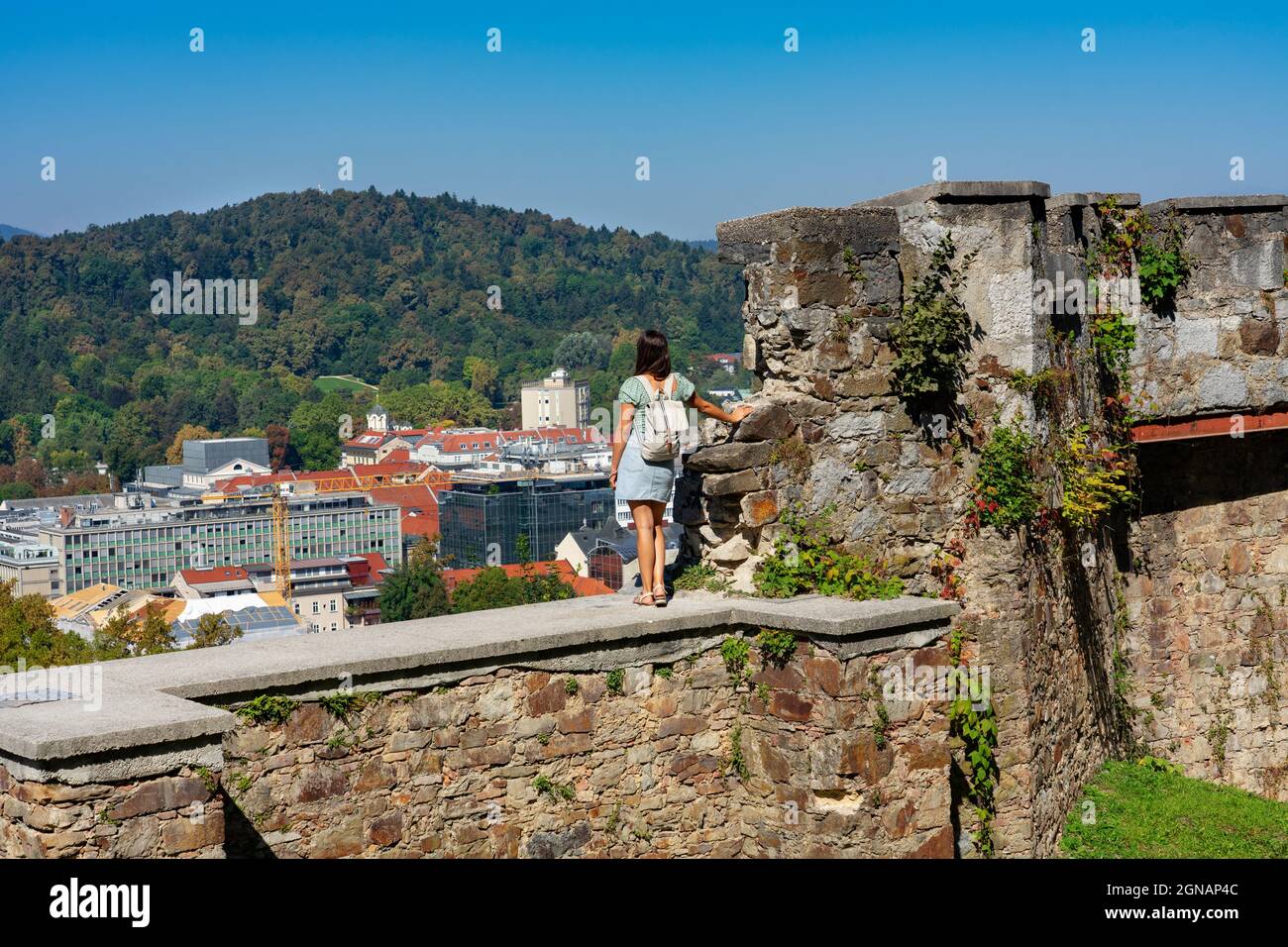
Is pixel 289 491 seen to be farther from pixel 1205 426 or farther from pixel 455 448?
pixel 1205 426

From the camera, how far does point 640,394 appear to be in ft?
19.5

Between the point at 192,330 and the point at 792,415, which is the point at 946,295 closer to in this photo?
the point at 792,415

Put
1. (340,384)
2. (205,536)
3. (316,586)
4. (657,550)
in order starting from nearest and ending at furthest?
(657,550) < (316,586) < (205,536) < (340,384)

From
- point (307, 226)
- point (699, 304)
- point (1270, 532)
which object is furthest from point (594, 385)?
point (1270, 532)

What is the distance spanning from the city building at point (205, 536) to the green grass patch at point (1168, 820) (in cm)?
7879

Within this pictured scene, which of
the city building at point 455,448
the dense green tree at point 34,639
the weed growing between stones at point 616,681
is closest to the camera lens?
the weed growing between stones at point 616,681

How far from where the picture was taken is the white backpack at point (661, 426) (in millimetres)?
5895

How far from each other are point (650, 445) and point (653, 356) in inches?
14.9

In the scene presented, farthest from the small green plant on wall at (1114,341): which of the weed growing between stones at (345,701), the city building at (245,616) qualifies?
the city building at (245,616)

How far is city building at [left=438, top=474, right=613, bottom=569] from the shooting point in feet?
252

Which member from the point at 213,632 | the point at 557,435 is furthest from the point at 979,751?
the point at 557,435

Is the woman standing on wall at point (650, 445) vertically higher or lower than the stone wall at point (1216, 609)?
higher

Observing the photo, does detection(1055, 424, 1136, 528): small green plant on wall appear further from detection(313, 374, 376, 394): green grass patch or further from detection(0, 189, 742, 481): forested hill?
detection(313, 374, 376, 394): green grass patch

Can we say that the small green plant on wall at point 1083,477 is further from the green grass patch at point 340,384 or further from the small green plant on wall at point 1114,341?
the green grass patch at point 340,384
